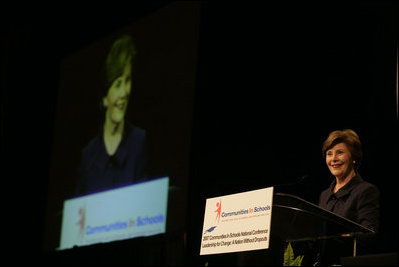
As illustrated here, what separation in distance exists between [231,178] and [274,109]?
0.71 meters

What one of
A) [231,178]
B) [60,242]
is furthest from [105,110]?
[231,178]

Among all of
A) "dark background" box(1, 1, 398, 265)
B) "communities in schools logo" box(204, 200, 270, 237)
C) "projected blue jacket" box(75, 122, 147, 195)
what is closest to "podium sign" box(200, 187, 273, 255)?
"communities in schools logo" box(204, 200, 270, 237)

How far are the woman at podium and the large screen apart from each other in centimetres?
183

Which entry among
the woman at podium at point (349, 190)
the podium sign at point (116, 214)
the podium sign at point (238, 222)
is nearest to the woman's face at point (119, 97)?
the podium sign at point (116, 214)

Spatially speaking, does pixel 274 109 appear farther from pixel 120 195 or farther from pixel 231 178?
pixel 120 195

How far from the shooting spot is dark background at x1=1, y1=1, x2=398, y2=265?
384 cm

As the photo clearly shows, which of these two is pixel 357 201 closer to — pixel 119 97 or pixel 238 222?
pixel 238 222

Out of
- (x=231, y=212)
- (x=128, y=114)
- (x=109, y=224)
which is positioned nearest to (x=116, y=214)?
(x=109, y=224)

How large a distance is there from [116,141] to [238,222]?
348 cm

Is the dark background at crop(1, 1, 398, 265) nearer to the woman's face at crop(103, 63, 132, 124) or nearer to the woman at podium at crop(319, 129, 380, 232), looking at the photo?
the woman at podium at crop(319, 129, 380, 232)

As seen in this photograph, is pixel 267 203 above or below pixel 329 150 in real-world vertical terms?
below

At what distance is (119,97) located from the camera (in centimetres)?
596

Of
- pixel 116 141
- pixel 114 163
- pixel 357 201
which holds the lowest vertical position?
pixel 357 201

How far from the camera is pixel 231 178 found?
4.95 meters
